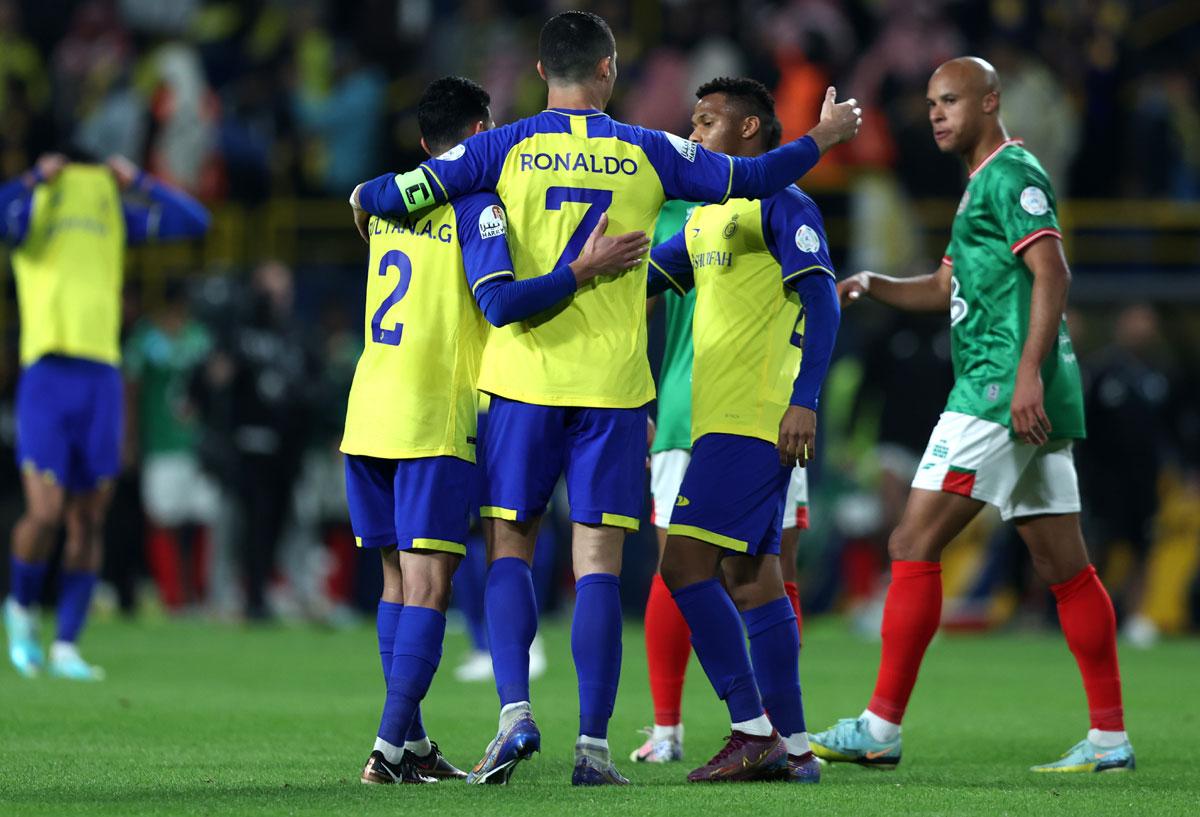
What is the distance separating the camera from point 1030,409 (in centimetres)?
622

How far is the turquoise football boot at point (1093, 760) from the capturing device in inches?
252

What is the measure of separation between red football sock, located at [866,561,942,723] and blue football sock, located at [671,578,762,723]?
722 millimetres

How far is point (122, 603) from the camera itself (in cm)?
1590

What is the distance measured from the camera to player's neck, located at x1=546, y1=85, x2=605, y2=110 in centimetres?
582

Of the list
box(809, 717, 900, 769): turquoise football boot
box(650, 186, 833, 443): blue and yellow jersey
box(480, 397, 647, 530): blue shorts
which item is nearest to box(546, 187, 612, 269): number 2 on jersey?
box(480, 397, 647, 530): blue shorts

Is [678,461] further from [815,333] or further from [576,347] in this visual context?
[576,347]

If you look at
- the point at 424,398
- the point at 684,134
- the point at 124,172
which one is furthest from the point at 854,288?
the point at 684,134

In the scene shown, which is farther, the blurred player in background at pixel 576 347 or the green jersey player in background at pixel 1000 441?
the green jersey player in background at pixel 1000 441

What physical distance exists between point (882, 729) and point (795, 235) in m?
1.71

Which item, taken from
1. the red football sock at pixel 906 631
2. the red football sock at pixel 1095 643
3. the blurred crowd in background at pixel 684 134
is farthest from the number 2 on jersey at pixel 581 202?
the blurred crowd in background at pixel 684 134

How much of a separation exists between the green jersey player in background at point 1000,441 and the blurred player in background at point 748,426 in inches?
18.7

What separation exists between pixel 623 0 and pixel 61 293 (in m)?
10.7

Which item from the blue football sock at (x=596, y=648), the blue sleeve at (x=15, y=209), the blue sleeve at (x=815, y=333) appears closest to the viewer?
the blue football sock at (x=596, y=648)

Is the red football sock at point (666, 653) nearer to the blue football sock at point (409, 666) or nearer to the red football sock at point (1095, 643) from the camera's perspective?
the blue football sock at point (409, 666)
